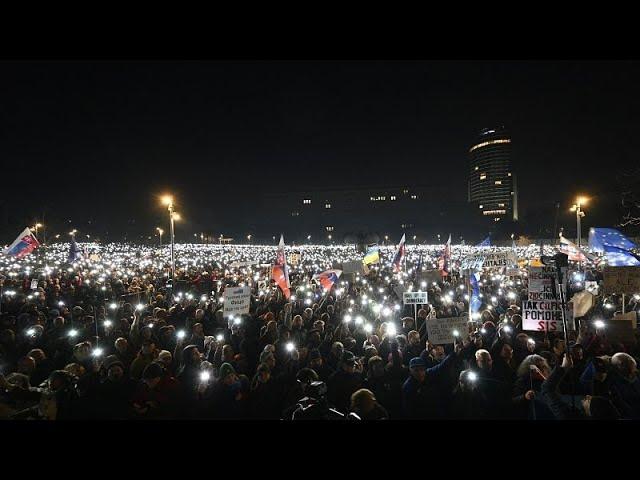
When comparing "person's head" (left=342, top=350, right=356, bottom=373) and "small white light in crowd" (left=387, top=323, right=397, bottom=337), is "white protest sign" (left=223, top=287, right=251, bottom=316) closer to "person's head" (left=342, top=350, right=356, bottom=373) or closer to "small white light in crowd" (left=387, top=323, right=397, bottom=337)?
"small white light in crowd" (left=387, top=323, right=397, bottom=337)

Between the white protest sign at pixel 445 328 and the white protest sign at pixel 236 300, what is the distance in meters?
4.63

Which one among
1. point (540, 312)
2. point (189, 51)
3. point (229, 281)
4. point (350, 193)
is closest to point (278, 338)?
point (540, 312)

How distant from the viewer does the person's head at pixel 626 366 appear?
17.2ft

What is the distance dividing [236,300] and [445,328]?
5.10 meters

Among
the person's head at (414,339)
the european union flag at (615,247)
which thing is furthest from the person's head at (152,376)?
the european union flag at (615,247)

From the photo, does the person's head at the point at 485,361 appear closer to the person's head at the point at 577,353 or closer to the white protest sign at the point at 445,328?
the white protest sign at the point at 445,328

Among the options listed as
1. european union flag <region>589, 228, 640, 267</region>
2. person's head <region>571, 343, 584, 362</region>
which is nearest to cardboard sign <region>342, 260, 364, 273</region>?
european union flag <region>589, 228, 640, 267</region>

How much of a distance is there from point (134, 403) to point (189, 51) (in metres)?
4.00

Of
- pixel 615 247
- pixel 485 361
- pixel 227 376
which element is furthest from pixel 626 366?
pixel 615 247

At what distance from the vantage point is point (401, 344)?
7988mm

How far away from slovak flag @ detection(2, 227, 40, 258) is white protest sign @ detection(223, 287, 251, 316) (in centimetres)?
803

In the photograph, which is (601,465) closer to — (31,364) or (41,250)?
(31,364)

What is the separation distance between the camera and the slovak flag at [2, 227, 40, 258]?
12.9m

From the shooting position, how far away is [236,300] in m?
10.0
